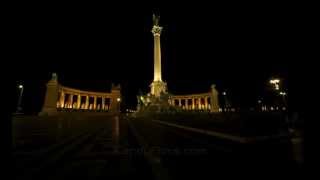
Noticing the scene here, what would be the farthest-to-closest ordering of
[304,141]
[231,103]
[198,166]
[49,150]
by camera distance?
[231,103] → [49,150] → [198,166] → [304,141]

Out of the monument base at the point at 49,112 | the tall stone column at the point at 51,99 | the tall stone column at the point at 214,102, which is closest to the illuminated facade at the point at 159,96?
the tall stone column at the point at 214,102

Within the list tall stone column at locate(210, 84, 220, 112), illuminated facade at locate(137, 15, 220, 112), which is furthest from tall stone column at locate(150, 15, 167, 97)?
tall stone column at locate(210, 84, 220, 112)

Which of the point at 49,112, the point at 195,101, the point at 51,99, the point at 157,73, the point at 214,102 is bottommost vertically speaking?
the point at 49,112

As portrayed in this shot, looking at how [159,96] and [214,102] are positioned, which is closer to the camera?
[159,96]

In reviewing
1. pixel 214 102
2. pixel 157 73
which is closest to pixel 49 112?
pixel 157 73

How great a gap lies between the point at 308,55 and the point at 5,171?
15.3ft

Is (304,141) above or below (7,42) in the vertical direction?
below

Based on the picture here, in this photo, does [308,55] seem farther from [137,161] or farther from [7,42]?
[137,161]

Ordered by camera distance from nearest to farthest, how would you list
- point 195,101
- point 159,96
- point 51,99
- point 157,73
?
1. point 51,99
2. point 159,96
3. point 157,73
4. point 195,101

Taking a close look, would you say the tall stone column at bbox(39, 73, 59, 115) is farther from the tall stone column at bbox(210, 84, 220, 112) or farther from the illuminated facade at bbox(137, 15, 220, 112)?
the tall stone column at bbox(210, 84, 220, 112)

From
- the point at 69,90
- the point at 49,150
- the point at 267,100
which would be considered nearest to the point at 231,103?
the point at 267,100

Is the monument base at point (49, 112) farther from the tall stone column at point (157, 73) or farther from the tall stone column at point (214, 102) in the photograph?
the tall stone column at point (214, 102)

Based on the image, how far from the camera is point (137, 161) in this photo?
821 centimetres

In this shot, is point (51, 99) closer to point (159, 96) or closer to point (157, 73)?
point (159, 96)
